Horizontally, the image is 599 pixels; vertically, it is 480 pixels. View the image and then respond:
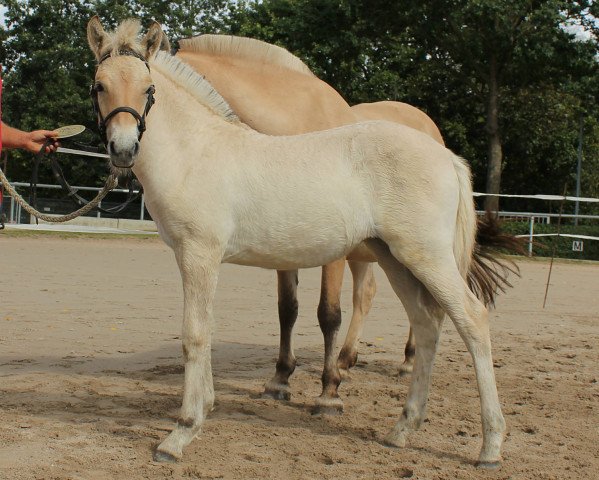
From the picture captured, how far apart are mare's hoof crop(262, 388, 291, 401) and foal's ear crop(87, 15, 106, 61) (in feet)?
8.27

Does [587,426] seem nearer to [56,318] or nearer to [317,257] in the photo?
[317,257]

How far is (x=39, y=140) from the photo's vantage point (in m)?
5.18

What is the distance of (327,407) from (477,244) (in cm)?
161

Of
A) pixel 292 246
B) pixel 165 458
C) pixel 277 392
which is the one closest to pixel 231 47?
pixel 292 246

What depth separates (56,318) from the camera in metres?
8.41

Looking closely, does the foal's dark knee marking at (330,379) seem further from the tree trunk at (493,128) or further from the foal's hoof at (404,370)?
the tree trunk at (493,128)

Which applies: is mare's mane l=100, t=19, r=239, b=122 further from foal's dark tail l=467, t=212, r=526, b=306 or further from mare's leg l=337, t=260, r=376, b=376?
mare's leg l=337, t=260, r=376, b=376

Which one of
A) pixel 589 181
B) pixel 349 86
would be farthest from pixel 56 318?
pixel 589 181

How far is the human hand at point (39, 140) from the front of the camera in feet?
16.6

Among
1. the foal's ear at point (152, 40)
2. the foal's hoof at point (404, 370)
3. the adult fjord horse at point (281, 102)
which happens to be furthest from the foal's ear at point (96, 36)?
the foal's hoof at point (404, 370)

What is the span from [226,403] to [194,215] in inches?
65.5

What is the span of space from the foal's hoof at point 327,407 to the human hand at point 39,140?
2277mm

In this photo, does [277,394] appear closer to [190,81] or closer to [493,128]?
[190,81]

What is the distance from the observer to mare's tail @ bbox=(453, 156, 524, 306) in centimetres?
461
